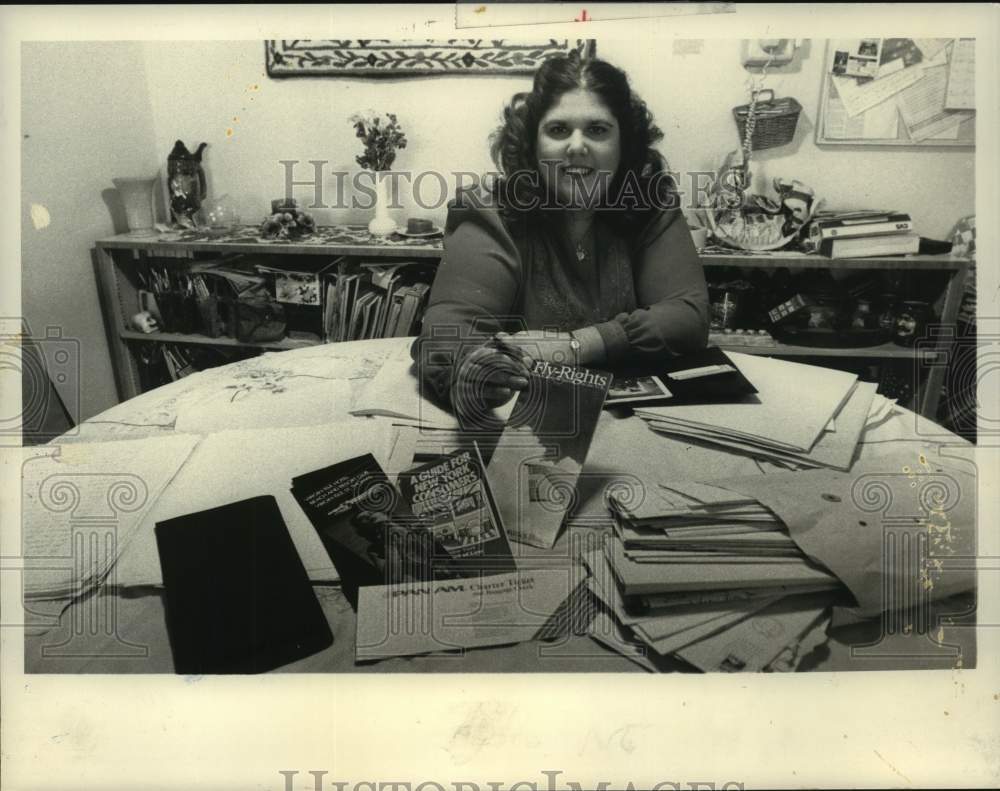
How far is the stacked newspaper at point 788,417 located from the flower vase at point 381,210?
47 centimetres

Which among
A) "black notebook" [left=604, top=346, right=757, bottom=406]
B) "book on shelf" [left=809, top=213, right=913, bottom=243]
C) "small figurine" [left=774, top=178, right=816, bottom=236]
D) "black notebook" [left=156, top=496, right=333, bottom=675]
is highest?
"small figurine" [left=774, top=178, right=816, bottom=236]

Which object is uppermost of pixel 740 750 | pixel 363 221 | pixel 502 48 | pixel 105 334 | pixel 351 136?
pixel 502 48

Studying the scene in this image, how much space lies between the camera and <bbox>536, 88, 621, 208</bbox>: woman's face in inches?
48.6

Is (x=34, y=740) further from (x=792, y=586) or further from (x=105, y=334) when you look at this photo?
(x=792, y=586)

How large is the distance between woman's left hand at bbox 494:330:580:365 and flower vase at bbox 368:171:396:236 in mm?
235

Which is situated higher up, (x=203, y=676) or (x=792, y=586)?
(x=792, y=586)

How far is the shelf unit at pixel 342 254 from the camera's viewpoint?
4.17ft

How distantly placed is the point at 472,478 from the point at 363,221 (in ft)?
1.40

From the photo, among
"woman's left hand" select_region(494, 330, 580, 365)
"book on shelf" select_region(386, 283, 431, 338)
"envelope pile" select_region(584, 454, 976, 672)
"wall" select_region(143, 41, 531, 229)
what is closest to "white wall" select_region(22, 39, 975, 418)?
"wall" select_region(143, 41, 531, 229)

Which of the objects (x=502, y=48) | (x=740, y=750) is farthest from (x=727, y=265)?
(x=740, y=750)

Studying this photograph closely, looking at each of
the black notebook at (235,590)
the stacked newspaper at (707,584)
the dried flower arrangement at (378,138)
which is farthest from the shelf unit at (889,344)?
the black notebook at (235,590)

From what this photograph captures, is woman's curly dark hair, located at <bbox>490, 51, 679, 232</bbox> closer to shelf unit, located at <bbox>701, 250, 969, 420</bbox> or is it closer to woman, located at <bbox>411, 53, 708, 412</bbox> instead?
woman, located at <bbox>411, 53, 708, 412</bbox>

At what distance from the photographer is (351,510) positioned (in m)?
1.23

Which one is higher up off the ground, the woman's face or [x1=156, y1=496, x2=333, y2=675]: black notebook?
the woman's face
